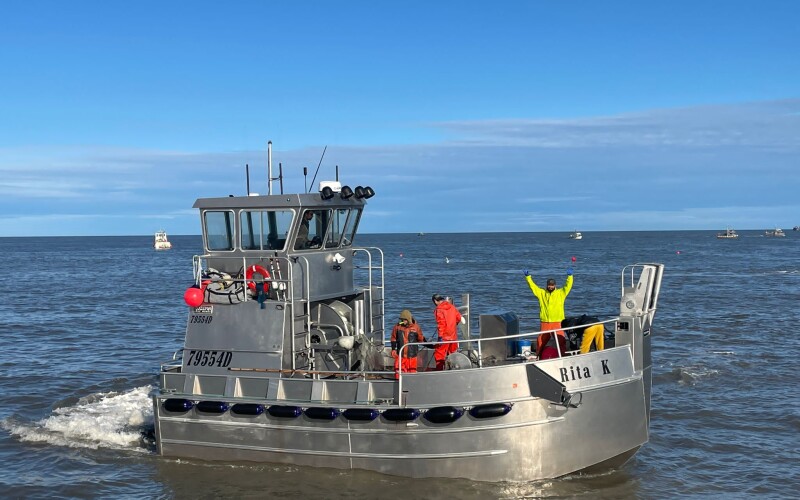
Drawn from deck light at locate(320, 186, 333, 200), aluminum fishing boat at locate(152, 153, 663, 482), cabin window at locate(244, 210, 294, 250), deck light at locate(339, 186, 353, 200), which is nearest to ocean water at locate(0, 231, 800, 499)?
aluminum fishing boat at locate(152, 153, 663, 482)

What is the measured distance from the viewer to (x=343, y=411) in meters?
10.2

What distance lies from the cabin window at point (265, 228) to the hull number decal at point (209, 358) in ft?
5.37

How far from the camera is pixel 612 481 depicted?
11.2 m

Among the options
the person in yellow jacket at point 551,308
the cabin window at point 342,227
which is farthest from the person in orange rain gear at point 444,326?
the cabin window at point 342,227

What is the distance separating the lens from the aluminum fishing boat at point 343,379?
9.77 metres

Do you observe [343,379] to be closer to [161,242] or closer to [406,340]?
[406,340]

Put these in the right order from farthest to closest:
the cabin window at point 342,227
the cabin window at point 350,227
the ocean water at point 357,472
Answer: the cabin window at point 350,227 → the cabin window at point 342,227 → the ocean water at point 357,472

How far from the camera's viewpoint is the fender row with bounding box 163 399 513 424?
9.69 metres

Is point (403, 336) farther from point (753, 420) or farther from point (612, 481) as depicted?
point (753, 420)

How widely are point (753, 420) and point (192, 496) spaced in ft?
33.6

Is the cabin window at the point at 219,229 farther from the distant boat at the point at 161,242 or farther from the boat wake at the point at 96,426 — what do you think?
the distant boat at the point at 161,242

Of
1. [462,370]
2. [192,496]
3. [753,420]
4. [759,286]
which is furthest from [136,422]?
[759,286]

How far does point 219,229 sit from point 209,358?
1.96m

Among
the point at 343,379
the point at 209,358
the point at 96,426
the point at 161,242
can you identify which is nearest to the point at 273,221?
the point at 209,358
